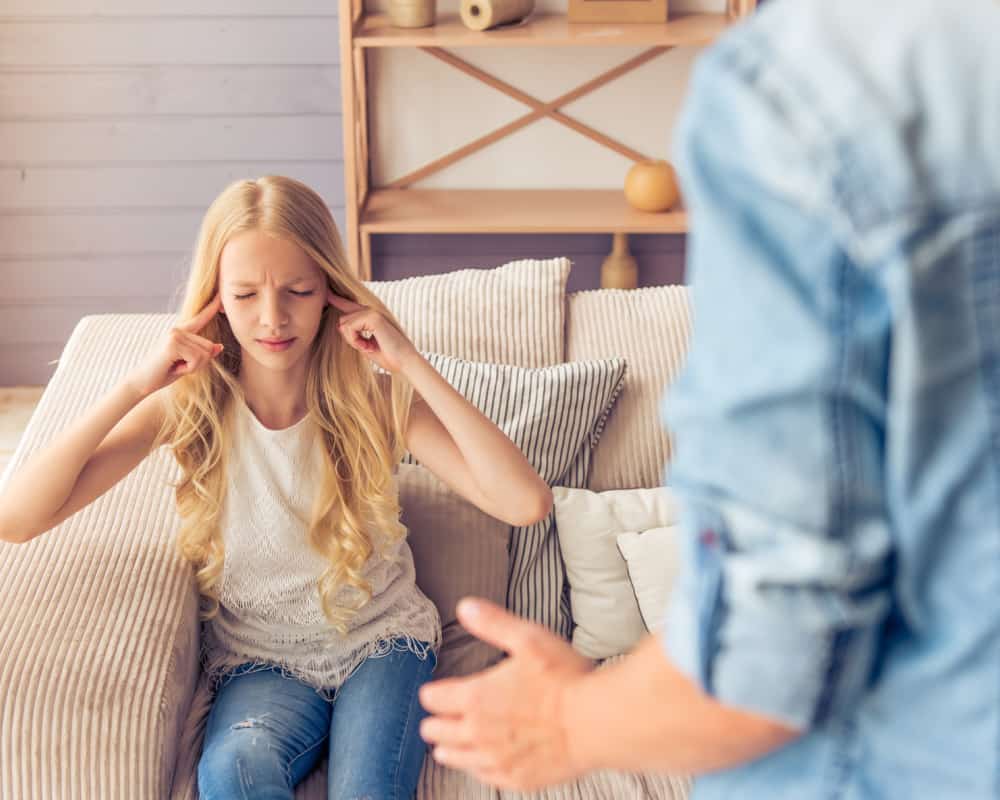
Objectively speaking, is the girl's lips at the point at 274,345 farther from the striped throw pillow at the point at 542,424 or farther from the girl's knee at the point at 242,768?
the girl's knee at the point at 242,768

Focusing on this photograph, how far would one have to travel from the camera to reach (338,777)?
1531mm

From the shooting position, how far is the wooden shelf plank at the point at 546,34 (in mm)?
2934

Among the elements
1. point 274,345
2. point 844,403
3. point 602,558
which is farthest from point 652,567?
point 844,403

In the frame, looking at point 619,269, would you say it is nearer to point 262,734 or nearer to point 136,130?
point 136,130

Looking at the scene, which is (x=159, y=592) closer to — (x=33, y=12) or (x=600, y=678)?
(x=600, y=678)

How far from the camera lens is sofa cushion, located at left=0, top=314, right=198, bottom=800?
1.46 m

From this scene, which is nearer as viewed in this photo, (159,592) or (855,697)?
(855,697)

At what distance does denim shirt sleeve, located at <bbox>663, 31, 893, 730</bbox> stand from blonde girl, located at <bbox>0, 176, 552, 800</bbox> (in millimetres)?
1080

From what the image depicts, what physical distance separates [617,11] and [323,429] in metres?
1.81

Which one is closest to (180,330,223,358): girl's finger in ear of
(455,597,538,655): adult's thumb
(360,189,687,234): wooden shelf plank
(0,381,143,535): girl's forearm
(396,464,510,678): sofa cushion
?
(0,381,143,535): girl's forearm

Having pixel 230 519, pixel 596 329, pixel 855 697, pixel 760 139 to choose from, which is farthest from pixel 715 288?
pixel 596 329

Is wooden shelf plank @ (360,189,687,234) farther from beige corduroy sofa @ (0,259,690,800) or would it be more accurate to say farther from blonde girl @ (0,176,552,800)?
blonde girl @ (0,176,552,800)

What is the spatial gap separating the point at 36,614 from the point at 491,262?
2.12 meters

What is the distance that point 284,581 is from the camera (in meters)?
1.68
